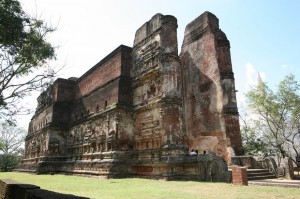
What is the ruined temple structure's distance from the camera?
12555 mm

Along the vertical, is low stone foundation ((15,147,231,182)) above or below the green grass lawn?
above

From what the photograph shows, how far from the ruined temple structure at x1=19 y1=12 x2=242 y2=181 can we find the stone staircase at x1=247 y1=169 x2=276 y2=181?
1.55 m

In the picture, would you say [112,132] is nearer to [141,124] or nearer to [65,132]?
[141,124]

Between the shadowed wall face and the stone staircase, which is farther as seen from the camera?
the shadowed wall face

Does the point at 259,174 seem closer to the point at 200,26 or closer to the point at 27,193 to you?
the point at 200,26

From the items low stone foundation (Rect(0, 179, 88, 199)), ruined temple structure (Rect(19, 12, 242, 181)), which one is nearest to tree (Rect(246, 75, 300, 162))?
ruined temple structure (Rect(19, 12, 242, 181))

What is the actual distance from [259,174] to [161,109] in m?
5.54

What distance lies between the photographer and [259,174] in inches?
463

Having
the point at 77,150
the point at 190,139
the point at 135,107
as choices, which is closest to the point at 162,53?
the point at 135,107

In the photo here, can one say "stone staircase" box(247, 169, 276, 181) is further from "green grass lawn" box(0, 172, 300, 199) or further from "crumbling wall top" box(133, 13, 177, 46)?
"crumbling wall top" box(133, 13, 177, 46)

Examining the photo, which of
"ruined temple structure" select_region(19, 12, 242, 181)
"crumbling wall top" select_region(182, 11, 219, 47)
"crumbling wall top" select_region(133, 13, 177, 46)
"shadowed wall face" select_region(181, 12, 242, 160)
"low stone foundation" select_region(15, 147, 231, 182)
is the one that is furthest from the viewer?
"crumbling wall top" select_region(182, 11, 219, 47)

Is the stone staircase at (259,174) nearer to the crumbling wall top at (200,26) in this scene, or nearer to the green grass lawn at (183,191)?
the green grass lawn at (183,191)

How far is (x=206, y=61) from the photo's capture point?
650 inches

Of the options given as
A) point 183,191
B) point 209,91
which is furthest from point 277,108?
point 183,191
